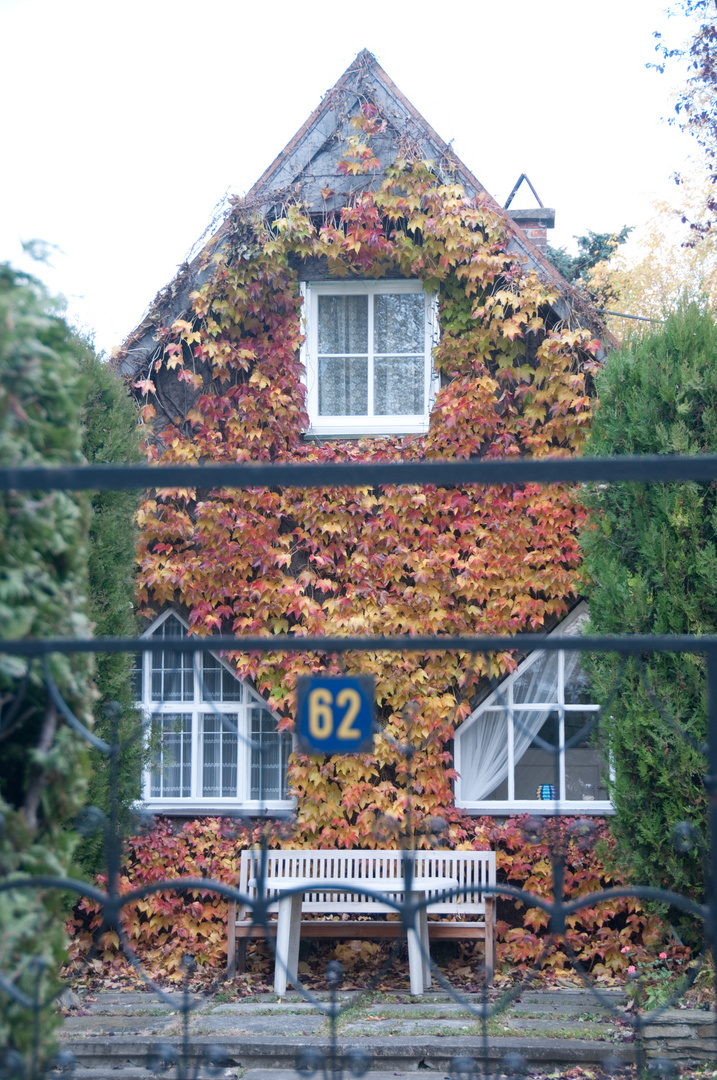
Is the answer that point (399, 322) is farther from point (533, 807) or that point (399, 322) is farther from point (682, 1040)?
point (682, 1040)

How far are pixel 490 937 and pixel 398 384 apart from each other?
421cm

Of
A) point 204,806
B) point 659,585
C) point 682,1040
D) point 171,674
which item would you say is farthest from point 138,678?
point 682,1040

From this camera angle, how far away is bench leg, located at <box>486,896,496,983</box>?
19.3 ft

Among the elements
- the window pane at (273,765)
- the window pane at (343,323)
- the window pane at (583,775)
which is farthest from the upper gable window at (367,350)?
the window pane at (583,775)

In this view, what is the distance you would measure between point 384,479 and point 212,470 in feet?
0.92

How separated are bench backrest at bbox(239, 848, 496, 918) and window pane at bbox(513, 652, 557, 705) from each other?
1.32m

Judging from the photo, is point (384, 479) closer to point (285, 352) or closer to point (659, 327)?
point (659, 327)

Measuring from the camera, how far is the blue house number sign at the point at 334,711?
160 cm

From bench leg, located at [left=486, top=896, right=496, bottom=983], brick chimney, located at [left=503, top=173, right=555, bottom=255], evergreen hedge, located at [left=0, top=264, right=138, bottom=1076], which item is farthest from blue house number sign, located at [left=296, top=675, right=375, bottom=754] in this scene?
brick chimney, located at [left=503, top=173, right=555, bottom=255]

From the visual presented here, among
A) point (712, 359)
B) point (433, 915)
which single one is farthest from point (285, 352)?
point (433, 915)

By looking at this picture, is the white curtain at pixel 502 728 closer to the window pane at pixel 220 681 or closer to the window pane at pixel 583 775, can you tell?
the window pane at pixel 583 775

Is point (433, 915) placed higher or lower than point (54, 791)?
lower

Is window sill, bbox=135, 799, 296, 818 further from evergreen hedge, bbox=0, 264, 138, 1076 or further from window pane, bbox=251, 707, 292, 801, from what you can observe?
evergreen hedge, bbox=0, 264, 138, 1076

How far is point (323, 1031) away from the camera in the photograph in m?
4.87
